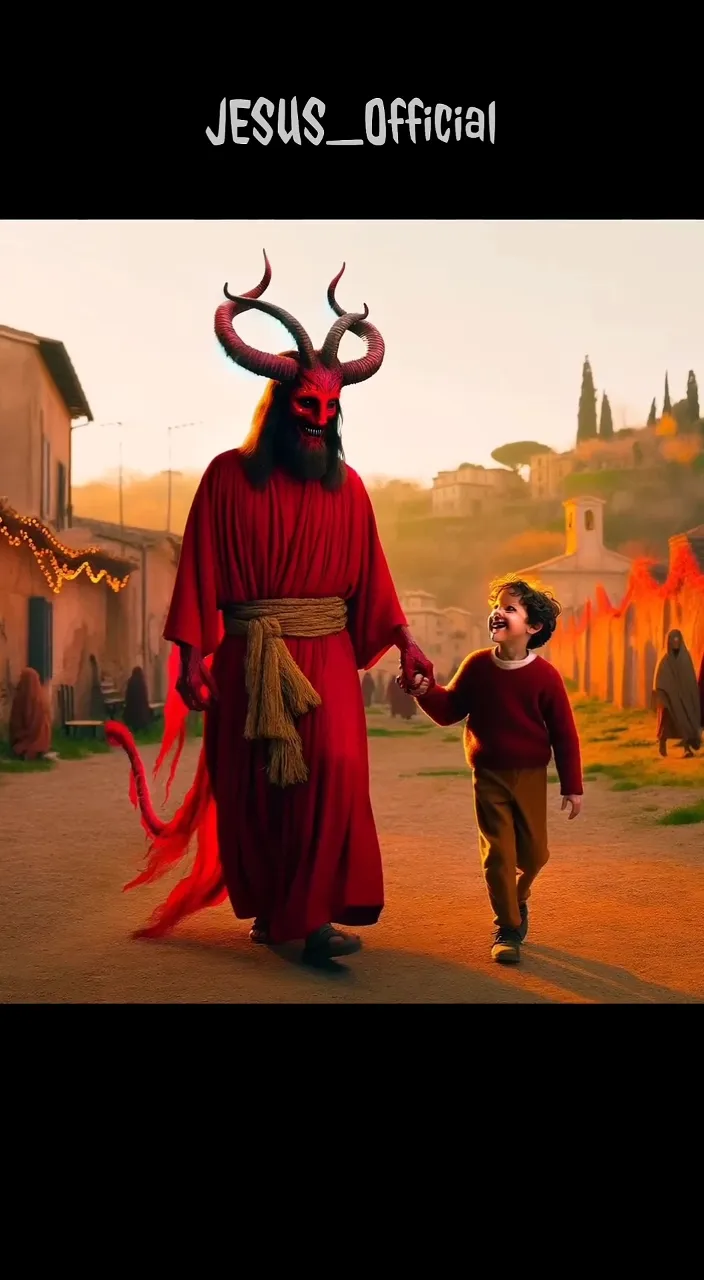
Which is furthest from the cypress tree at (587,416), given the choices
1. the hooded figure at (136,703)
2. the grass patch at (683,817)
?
the hooded figure at (136,703)

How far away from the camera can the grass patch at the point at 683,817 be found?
241 inches

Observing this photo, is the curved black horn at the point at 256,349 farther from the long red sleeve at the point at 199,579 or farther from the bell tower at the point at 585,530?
the bell tower at the point at 585,530

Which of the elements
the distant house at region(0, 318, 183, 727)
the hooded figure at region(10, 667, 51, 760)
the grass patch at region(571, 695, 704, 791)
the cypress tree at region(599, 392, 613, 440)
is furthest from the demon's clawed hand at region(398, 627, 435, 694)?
the cypress tree at region(599, 392, 613, 440)

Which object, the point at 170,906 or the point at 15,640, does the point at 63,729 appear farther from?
the point at 170,906

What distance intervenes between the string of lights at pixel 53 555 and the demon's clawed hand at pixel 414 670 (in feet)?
15.4

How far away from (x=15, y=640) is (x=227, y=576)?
19.2 ft

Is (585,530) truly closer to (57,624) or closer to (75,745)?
(57,624)

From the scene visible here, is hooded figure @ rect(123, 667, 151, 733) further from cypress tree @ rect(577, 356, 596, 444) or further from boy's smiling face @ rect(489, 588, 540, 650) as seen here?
boy's smiling face @ rect(489, 588, 540, 650)

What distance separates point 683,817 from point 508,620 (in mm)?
3057

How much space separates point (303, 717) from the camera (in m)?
3.69

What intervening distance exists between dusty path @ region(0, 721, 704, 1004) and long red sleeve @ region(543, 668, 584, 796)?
58cm

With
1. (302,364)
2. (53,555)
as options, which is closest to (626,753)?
(53,555)

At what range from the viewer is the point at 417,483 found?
10.0m
